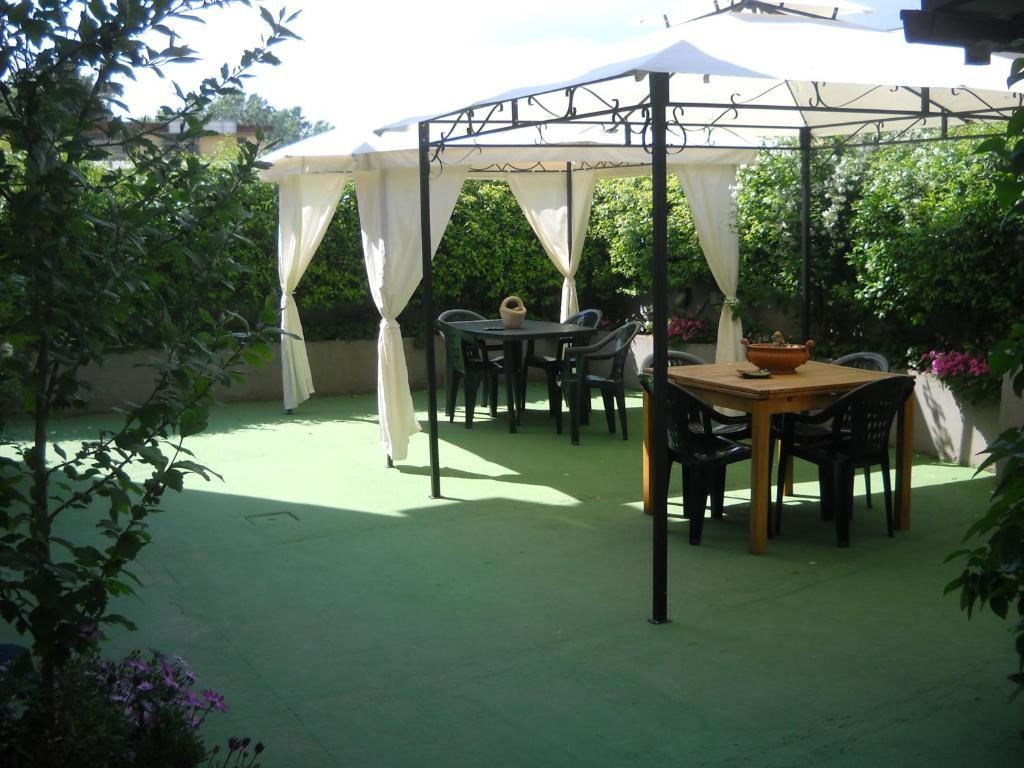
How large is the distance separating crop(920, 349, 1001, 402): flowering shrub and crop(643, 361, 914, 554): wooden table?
51.7 inches

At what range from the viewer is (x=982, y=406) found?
696 cm

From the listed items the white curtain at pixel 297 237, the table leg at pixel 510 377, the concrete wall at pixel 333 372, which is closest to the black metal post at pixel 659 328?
the table leg at pixel 510 377

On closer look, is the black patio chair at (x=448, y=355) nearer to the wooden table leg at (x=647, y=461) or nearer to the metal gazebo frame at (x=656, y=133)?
the metal gazebo frame at (x=656, y=133)

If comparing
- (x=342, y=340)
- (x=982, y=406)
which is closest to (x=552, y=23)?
(x=342, y=340)

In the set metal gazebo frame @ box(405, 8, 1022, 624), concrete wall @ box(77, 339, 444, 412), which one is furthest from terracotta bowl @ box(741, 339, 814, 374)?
concrete wall @ box(77, 339, 444, 412)

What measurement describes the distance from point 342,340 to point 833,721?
8312mm

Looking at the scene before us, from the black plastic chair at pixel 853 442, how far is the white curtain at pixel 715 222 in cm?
322

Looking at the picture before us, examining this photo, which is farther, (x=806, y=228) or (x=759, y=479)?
(x=806, y=228)

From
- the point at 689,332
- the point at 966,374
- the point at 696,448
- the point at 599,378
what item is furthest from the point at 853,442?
the point at 689,332

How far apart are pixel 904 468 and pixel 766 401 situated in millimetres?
1007

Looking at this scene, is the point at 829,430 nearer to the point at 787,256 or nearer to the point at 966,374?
the point at 966,374

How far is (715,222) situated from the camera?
29.1 ft

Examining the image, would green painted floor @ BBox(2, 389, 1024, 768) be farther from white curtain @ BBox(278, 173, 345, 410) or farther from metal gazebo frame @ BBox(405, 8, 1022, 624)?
white curtain @ BBox(278, 173, 345, 410)

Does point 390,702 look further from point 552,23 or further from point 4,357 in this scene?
point 552,23
